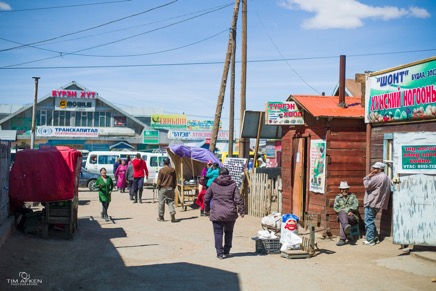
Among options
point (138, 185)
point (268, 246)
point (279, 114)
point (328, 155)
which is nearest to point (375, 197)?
point (328, 155)

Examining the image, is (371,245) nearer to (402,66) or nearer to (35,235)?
(402,66)

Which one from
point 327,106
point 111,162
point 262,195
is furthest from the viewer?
point 111,162

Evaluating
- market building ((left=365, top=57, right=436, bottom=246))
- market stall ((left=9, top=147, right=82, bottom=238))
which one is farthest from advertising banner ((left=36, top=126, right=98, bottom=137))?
market building ((left=365, top=57, right=436, bottom=246))

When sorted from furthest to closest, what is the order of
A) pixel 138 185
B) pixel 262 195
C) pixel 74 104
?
1. pixel 74 104
2. pixel 138 185
3. pixel 262 195

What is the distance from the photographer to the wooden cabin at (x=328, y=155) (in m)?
11.2

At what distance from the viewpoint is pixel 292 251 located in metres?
8.82

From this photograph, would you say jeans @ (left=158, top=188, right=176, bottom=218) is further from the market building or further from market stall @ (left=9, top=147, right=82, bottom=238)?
the market building

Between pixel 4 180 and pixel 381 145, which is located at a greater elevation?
pixel 381 145

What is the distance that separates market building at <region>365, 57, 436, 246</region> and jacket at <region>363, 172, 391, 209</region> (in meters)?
0.24

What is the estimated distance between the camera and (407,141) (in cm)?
959

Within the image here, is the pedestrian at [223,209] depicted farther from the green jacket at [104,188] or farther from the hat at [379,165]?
the green jacket at [104,188]

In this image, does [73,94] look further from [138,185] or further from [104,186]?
[104,186]

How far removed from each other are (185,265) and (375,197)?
4.42 m

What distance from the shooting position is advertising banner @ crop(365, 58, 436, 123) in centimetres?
910
